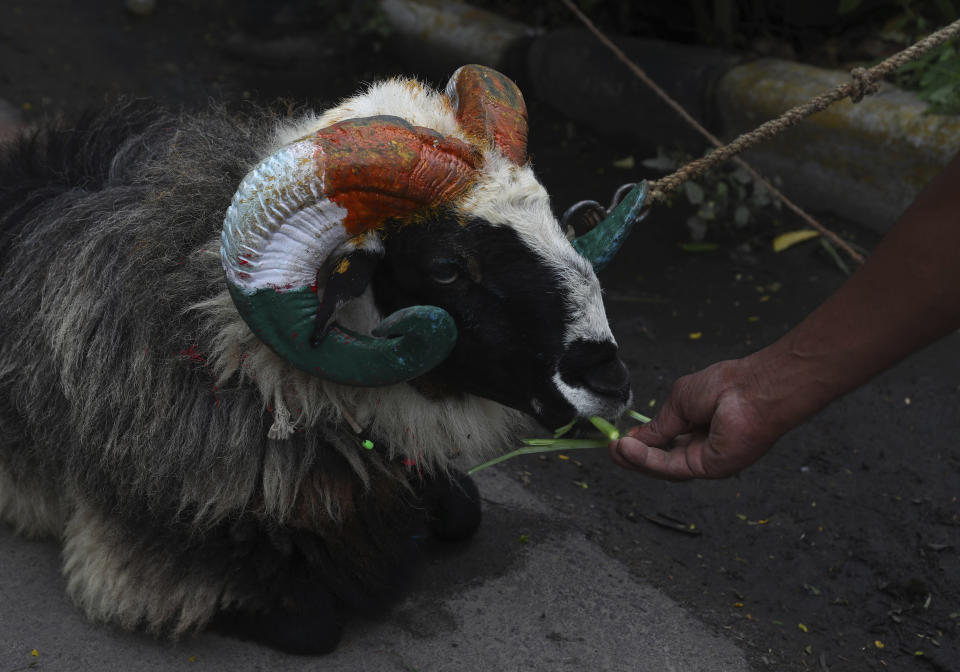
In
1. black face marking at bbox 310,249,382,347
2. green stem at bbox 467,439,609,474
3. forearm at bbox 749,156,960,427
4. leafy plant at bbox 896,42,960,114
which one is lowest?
green stem at bbox 467,439,609,474

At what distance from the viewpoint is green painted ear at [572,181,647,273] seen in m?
2.45

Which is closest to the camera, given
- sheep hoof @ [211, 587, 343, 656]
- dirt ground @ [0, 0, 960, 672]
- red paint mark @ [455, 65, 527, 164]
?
red paint mark @ [455, 65, 527, 164]

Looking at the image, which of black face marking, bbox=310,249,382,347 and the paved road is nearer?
black face marking, bbox=310,249,382,347

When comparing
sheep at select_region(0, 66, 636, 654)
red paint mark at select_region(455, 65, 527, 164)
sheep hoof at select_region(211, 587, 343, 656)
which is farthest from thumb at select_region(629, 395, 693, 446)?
sheep hoof at select_region(211, 587, 343, 656)

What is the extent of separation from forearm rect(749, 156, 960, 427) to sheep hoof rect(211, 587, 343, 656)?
133cm

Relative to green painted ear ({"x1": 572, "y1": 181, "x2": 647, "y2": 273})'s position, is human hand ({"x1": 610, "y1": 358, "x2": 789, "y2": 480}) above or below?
below

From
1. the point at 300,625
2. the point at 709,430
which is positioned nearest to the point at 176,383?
the point at 300,625

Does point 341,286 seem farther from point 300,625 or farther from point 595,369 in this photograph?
point 300,625

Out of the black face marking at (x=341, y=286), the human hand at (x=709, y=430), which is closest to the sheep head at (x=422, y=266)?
the black face marking at (x=341, y=286)

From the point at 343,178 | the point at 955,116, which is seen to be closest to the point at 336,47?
the point at 955,116

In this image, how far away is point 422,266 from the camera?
2230 mm

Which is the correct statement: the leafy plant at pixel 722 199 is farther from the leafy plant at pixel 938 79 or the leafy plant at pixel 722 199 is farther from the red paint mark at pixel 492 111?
the red paint mark at pixel 492 111

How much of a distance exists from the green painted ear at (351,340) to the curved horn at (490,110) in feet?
1.53

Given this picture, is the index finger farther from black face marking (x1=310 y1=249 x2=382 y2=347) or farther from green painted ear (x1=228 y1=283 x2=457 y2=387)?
black face marking (x1=310 y1=249 x2=382 y2=347)
